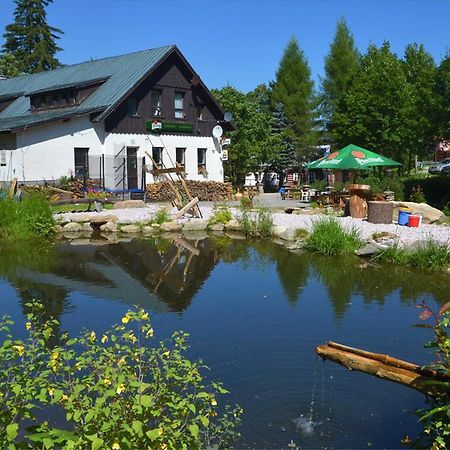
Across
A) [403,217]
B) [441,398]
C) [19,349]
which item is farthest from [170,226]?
[19,349]

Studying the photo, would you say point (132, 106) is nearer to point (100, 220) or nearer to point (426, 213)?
point (100, 220)

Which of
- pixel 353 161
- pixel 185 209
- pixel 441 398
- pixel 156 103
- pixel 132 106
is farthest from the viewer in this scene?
pixel 156 103

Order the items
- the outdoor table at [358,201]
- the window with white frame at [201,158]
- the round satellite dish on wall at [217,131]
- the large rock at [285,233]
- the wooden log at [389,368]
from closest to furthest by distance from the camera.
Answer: the wooden log at [389,368], the large rock at [285,233], the outdoor table at [358,201], the round satellite dish on wall at [217,131], the window with white frame at [201,158]

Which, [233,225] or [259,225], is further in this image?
[233,225]

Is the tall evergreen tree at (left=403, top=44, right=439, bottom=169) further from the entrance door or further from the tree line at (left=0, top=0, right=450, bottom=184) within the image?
the entrance door

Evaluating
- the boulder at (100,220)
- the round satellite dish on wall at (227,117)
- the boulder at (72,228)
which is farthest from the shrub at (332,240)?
the round satellite dish on wall at (227,117)

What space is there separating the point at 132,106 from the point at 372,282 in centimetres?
2236

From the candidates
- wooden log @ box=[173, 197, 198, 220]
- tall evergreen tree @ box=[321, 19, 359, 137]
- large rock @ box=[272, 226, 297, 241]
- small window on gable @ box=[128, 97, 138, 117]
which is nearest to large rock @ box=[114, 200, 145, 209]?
wooden log @ box=[173, 197, 198, 220]

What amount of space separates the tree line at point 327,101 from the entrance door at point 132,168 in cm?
1010

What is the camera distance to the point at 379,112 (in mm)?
33875

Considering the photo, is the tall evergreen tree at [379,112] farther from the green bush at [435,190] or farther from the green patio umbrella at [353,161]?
the green patio umbrella at [353,161]

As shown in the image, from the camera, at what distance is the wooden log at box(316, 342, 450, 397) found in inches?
186

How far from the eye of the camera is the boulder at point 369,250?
545 inches

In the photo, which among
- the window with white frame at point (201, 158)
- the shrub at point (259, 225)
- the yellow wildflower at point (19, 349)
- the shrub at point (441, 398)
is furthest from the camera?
the window with white frame at point (201, 158)
